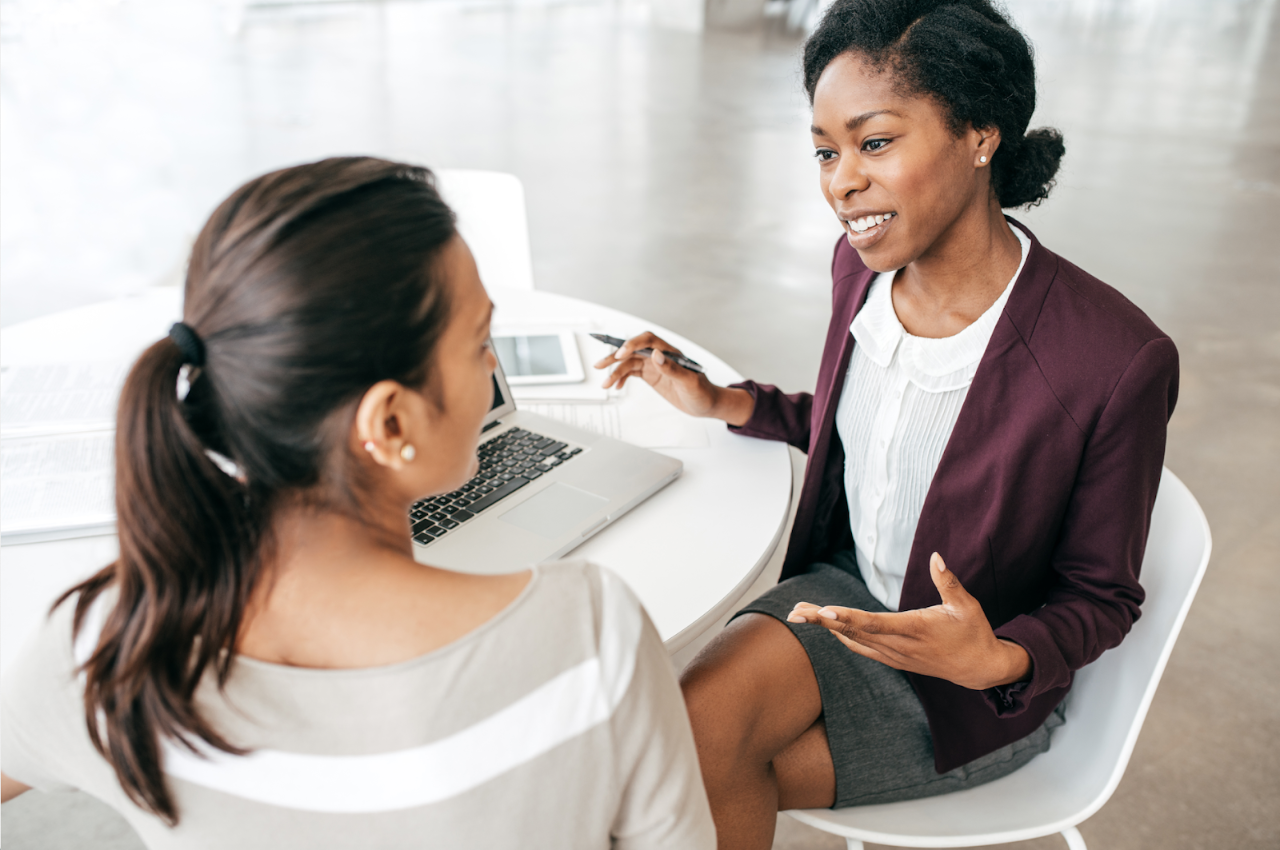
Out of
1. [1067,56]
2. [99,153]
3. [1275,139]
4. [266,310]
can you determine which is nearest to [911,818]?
[266,310]

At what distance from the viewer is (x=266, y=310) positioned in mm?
635

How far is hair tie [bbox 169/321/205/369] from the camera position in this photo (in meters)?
0.66

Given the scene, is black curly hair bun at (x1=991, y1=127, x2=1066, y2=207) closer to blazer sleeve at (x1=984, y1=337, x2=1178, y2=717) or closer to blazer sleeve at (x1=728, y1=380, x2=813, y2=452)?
blazer sleeve at (x1=984, y1=337, x2=1178, y2=717)

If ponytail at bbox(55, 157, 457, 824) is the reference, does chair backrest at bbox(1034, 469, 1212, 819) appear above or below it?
below

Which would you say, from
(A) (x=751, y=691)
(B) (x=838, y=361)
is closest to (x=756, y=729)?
(A) (x=751, y=691)

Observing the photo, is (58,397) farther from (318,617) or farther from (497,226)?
(497,226)

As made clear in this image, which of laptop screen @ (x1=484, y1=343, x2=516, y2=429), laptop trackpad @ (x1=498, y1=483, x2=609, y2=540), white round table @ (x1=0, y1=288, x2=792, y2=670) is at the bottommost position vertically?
white round table @ (x1=0, y1=288, x2=792, y2=670)

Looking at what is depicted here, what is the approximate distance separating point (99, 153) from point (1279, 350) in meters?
5.93

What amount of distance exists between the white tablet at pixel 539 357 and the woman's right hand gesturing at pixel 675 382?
0.48 ft

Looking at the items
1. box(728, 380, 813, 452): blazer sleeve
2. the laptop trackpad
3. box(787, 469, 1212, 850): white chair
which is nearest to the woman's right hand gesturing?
box(728, 380, 813, 452): blazer sleeve

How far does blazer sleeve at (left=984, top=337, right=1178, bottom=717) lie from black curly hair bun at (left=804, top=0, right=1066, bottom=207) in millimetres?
360

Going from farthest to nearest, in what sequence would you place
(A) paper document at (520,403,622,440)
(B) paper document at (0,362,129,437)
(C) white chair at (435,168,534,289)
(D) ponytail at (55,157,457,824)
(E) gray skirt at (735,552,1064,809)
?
1. (C) white chair at (435,168,534,289)
2. (A) paper document at (520,403,622,440)
3. (B) paper document at (0,362,129,437)
4. (E) gray skirt at (735,552,1064,809)
5. (D) ponytail at (55,157,457,824)

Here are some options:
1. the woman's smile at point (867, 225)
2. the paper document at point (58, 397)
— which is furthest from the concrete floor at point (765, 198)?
the paper document at point (58, 397)

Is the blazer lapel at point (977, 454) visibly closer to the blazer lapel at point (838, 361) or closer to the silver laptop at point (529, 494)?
the blazer lapel at point (838, 361)
